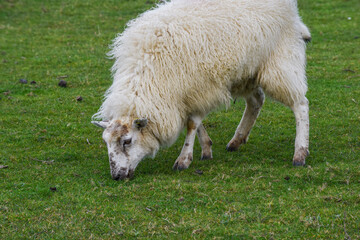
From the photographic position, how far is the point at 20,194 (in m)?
6.12

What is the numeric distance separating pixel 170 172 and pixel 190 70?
133cm

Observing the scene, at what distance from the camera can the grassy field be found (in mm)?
5152

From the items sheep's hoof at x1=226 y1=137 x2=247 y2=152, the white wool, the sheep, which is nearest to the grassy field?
sheep's hoof at x1=226 y1=137 x2=247 y2=152

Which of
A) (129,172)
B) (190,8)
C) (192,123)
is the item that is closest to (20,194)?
(129,172)

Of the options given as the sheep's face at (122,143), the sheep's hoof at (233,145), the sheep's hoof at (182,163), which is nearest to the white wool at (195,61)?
the sheep's face at (122,143)

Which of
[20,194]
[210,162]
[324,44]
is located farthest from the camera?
[324,44]

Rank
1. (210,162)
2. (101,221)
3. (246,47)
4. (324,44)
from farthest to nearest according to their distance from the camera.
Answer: (324,44)
(210,162)
(246,47)
(101,221)

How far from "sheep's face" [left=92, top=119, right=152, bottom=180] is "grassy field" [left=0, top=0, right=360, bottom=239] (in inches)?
5.9

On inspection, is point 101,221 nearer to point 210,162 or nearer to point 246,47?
point 210,162

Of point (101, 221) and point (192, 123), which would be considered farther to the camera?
point (192, 123)

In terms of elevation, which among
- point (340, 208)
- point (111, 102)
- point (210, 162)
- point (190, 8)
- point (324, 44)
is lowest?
point (324, 44)

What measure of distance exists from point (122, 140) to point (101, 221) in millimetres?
1305

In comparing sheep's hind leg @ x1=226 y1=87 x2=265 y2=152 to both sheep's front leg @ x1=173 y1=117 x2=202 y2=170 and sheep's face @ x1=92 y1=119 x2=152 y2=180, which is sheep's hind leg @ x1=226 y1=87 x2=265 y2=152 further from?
sheep's face @ x1=92 y1=119 x2=152 y2=180

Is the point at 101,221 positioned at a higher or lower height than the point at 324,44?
higher
